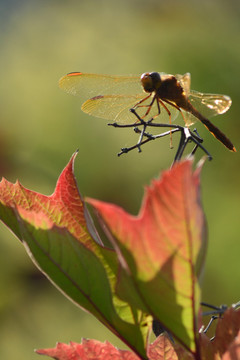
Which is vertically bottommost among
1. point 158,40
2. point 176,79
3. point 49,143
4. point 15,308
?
point 15,308

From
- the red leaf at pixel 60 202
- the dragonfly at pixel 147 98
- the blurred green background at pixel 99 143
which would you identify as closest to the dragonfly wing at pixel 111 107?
the dragonfly at pixel 147 98

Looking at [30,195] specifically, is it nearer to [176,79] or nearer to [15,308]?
[176,79]

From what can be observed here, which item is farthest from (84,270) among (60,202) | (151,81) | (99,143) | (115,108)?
(99,143)

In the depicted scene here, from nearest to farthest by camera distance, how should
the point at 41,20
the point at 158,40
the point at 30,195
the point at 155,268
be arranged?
the point at 155,268
the point at 30,195
the point at 158,40
the point at 41,20

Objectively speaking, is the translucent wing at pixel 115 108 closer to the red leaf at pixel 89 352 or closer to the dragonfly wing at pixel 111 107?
the dragonfly wing at pixel 111 107

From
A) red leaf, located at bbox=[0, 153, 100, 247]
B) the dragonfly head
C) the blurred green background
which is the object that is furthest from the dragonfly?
the blurred green background

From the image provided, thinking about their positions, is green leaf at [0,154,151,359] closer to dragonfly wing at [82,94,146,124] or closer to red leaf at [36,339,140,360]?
red leaf at [36,339,140,360]

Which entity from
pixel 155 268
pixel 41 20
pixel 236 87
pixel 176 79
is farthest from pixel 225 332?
pixel 41 20
